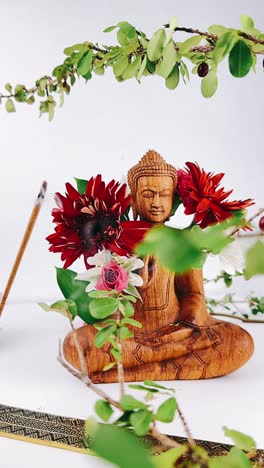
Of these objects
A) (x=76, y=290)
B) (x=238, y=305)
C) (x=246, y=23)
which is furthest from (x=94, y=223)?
(x=238, y=305)

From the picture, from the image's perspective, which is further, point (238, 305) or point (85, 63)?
point (238, 305)

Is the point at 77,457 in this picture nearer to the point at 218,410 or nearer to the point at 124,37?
the point at 218,410

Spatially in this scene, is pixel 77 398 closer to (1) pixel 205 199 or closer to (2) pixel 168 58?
(1) pixel 205 199

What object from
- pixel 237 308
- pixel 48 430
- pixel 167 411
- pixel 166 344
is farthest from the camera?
pixel 237 308

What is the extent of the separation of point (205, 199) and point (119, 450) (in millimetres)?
444

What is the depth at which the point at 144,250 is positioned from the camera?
118 mm

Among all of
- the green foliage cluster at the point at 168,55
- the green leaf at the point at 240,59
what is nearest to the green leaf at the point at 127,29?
the green foliage cluster at the point at 168,55

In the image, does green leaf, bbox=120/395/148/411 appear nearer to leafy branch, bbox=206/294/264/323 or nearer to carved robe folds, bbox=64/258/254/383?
carved robe folds, bbox=64/258/254/383

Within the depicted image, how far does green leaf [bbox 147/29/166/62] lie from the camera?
0.29 m

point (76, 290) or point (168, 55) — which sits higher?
point (168, 55)

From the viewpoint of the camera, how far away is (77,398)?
529 mm

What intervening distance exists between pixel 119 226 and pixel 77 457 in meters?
0.20

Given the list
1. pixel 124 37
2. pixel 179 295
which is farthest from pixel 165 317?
pixel 124 37

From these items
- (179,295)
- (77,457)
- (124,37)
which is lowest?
(77,457)
